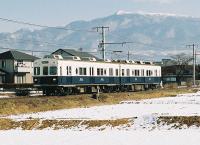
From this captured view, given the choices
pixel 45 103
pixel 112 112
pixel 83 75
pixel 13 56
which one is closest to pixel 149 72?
pixel 83 75

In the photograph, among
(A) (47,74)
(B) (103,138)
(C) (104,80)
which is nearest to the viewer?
(B) (103,138)

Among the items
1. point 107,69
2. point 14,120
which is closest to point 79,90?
point 107,69

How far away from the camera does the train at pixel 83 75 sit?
45406mm

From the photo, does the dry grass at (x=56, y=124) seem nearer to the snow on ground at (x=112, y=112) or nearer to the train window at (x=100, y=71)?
the snow on ground at (x=112, y=112)

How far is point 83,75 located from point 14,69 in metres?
45.1

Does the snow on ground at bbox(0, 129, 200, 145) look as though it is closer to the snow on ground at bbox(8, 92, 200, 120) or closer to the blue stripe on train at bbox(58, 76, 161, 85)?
the snow on ground at bbox(8, 92, 200, 120)

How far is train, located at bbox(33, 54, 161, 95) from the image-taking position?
4541 centimetres

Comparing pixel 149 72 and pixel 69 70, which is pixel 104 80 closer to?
pixel 69 70

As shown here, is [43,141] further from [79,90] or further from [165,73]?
[165,73]

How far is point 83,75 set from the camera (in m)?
48.2

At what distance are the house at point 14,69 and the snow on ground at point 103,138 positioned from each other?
67.4m

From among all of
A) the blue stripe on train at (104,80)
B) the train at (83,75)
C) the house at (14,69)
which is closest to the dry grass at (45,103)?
the blue stripe on train at (104,80)

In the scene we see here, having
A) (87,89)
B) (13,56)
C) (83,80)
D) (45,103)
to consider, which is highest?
(13,56)

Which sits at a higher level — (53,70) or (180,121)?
(53,70)
